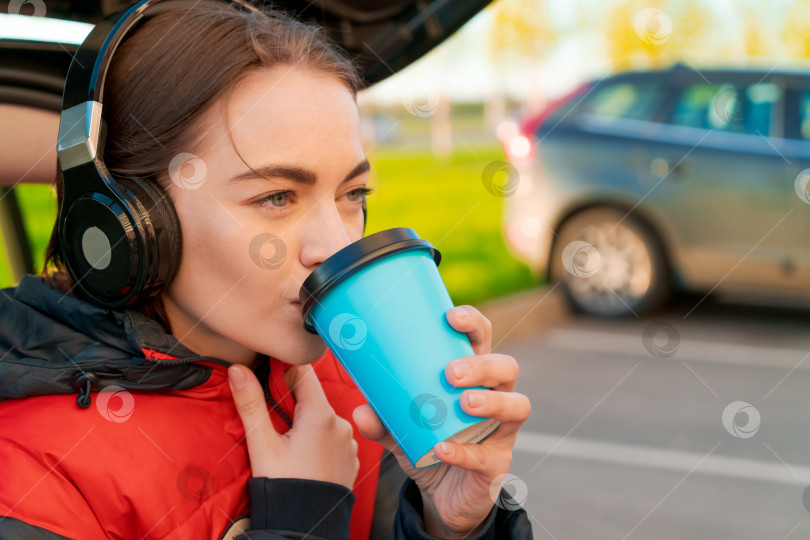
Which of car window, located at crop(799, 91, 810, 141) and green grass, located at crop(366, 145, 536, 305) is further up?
car window, located at crop(799, 91, 810, 141)

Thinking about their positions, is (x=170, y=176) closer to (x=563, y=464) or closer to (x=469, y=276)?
(x=563, y=464)

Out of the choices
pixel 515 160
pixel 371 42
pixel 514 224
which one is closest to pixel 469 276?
pixel 514 224

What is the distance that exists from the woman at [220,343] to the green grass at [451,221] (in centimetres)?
Result: 223

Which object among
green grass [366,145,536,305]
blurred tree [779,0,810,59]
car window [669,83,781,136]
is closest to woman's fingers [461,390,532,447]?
green grass [366,145,536,305]

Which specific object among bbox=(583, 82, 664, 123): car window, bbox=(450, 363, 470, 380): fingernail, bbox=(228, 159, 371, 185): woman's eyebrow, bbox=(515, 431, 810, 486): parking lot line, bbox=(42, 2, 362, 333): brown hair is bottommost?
bbox=(515, 431, 810, 486): parking lot line

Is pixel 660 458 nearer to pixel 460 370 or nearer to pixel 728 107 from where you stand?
pixel 728 107

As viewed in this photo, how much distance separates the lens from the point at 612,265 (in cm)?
652

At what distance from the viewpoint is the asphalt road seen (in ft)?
12.0

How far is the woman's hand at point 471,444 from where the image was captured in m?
1.26

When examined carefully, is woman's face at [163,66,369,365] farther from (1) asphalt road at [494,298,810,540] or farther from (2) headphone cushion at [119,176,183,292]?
(1) asphalt road at [494,298,810,540]

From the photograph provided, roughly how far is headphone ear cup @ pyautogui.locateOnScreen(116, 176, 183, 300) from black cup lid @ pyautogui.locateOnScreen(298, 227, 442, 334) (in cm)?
30

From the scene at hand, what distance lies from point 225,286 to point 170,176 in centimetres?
24

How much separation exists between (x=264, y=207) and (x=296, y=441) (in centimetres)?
46

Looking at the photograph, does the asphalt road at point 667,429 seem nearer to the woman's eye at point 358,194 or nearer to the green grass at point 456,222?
the green grass at point 456,222
